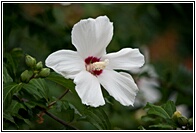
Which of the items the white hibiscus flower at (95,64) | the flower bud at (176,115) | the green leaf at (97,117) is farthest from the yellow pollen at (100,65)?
the flower bud at (176,115)

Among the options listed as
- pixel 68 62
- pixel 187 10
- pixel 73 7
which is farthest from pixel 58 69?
pixel 73 7

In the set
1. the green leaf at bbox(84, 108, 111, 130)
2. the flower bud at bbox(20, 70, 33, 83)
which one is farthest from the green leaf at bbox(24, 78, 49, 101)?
the green leaf at bbox(84, 108, 111, 130)

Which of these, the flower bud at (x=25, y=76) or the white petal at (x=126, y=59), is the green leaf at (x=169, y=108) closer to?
the white petal at (x=126, y=59)

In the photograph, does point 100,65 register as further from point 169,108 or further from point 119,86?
point 169,108

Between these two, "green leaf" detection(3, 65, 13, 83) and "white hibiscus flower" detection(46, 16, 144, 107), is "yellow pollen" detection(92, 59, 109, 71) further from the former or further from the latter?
"green leaf" detection(3, 65, 13, 83)

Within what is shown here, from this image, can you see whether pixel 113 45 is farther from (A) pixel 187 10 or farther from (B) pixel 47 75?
(B) pixel 47 75
